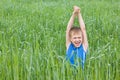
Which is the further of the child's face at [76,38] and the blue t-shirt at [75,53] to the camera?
the child's face at [76,38]

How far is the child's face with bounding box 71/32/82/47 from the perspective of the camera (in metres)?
3.29

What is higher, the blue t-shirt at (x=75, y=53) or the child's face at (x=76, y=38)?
the child's face at (x=76, y=38)

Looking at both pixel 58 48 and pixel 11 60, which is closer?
pixel 11 60

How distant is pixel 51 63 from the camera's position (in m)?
2.58

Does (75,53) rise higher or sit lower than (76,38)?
lower

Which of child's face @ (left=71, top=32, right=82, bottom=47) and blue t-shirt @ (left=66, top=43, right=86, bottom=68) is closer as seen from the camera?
blue t-shirt @ (left=66, top=43, right=86, bottom=68)

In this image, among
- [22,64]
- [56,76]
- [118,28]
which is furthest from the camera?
[118,28]

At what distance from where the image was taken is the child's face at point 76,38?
3286mm

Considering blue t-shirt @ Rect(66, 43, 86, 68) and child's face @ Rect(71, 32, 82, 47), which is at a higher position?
child's face @ Rect(71, 32, 82, 47)

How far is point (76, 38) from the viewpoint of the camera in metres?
3.32

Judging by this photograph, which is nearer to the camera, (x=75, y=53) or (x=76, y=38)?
(x=75, y=53)

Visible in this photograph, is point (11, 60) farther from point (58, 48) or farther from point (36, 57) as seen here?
point (58, 48)

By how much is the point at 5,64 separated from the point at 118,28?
9.04 ft

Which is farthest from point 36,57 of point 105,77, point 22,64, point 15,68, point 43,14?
point 43,14
